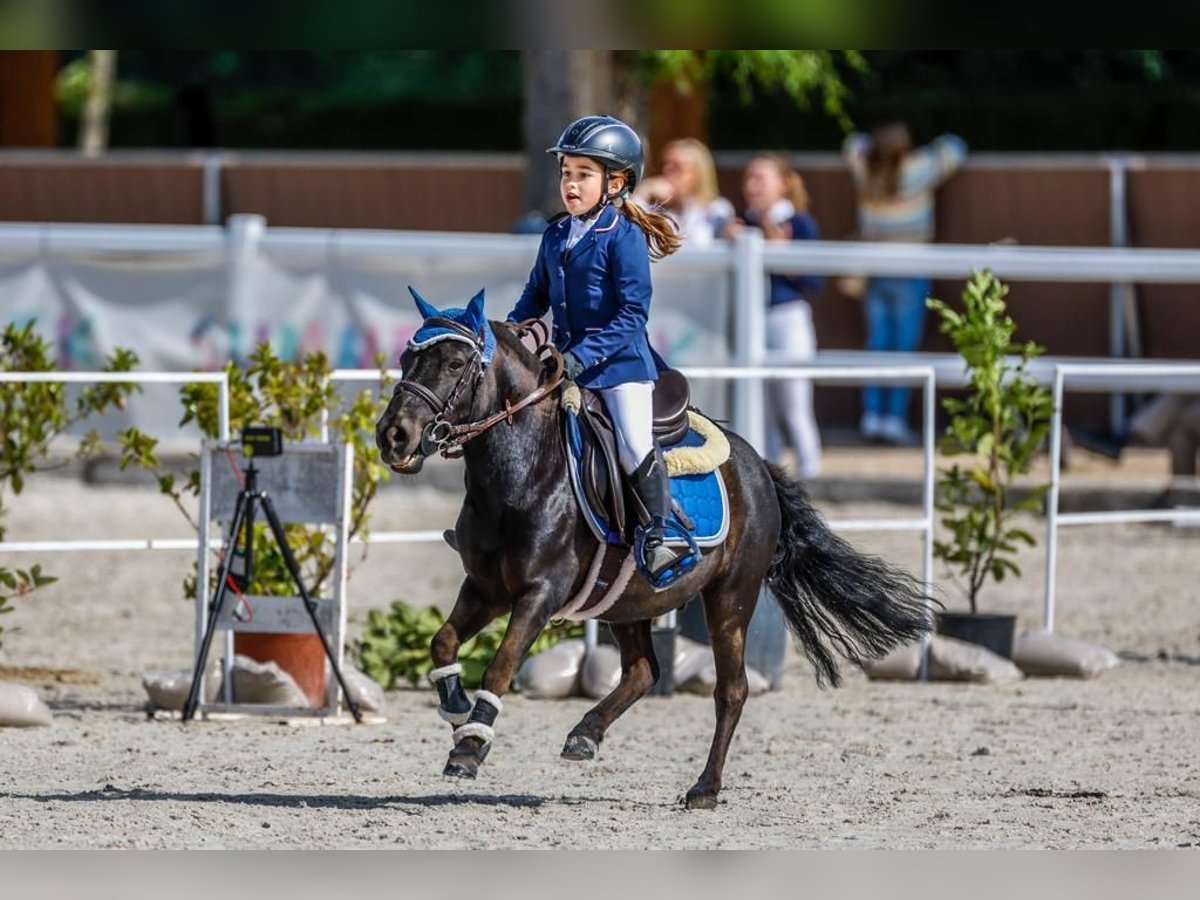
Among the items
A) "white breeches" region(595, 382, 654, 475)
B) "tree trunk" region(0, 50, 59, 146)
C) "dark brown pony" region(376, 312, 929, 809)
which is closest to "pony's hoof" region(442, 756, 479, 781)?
"dark brown pony" region(376, 312, 929, 809)

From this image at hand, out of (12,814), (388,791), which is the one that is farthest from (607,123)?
(12,814)

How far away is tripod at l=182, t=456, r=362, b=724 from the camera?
8594 millimetres

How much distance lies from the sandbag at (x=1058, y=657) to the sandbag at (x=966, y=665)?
152mm

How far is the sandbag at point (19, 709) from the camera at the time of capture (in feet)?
27.7

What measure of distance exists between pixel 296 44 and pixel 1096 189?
13.2m

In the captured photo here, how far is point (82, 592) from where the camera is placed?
1228cm

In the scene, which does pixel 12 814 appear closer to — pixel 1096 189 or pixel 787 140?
pixel 1096 189

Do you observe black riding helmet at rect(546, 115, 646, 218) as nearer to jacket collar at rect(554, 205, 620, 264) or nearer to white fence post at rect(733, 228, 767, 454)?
jacket collar at rect(554, 205, 620, 264)

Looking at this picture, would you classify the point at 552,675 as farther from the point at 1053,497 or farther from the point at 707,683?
the point at 1053,497

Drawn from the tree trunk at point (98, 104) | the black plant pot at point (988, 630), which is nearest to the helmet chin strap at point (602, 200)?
the black plant pot at point (988, 630)

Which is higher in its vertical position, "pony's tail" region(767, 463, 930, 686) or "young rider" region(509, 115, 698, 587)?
"young rider" region(509, 115, 698, 587)

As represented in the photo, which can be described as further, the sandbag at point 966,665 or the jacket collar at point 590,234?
the sandbag at point 966,665

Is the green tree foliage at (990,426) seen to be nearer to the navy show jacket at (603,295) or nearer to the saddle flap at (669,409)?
the saddle flap at (669,409)

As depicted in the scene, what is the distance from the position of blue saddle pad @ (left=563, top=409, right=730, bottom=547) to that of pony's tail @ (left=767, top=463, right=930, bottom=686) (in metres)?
0.47
